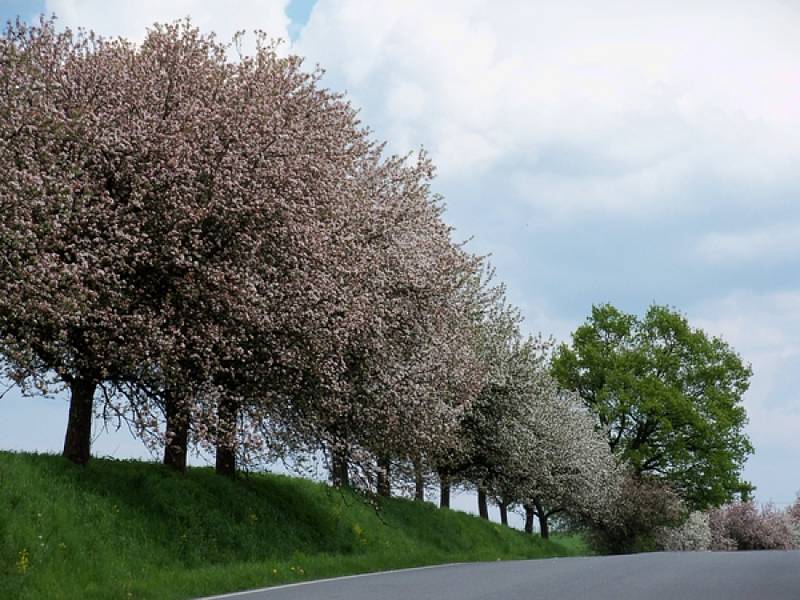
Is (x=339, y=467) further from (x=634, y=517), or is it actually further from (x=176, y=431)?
(x=634, y=517)

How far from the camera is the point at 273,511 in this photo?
83.1 feet

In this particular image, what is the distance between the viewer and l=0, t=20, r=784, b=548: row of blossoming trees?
17.8 metres

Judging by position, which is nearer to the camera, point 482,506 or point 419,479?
point 419,479

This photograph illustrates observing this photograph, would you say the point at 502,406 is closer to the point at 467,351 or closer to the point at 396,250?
the point at 467,351

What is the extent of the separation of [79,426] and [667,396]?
1976 inches

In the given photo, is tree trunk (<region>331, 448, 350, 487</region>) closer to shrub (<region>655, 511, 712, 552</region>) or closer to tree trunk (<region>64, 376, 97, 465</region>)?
tree trunk (<region>64, 376, 97, 465</region>)

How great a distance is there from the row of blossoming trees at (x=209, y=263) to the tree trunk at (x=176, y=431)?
0.07 metres

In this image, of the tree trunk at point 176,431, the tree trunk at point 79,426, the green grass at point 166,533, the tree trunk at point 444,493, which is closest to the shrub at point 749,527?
the tree trunk at point 444,493

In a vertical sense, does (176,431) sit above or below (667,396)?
below

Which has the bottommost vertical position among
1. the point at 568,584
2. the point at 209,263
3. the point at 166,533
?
the point at 568,584

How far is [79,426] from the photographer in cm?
2134

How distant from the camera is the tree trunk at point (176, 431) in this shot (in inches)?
789

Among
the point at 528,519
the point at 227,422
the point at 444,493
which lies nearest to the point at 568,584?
the point at 227,422

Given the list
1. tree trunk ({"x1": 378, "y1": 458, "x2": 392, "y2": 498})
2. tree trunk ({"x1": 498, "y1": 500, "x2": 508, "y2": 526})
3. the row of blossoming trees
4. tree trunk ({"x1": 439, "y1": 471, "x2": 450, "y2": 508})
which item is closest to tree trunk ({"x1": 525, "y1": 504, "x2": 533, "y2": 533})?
tree trunk ({"x1": 498, "y1": 500, "x2": 508, "y2": 526})
